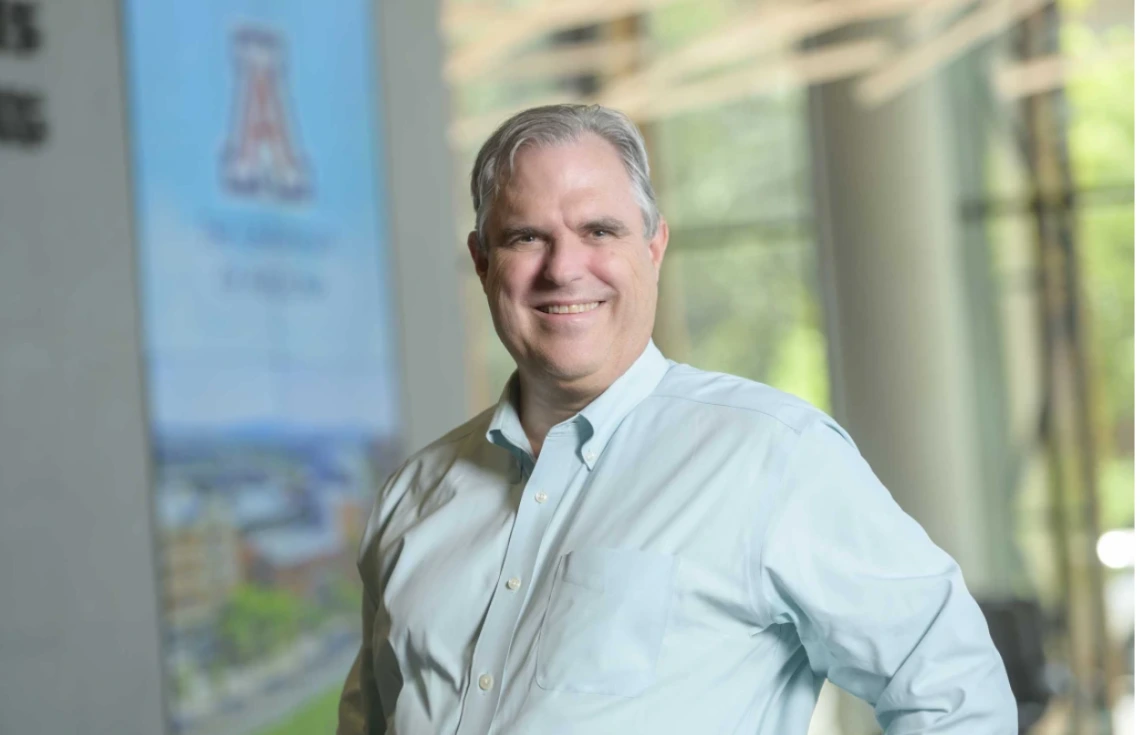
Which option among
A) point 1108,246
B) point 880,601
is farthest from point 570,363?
point 1108,246

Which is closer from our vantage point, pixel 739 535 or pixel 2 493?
pixel 739 535

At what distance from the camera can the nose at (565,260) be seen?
5.39 feet

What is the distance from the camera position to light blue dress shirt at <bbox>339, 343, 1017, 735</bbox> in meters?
1.50

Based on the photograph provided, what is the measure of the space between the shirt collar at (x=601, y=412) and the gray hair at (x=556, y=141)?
0.57 feet

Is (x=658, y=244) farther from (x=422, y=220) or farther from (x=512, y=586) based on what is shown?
(x=422, y=220)

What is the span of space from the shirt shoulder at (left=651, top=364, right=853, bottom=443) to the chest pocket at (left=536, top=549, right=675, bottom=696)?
210mm

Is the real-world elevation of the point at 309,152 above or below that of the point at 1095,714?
above

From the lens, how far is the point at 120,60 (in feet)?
12.1

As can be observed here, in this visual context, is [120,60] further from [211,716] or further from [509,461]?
[509,461]

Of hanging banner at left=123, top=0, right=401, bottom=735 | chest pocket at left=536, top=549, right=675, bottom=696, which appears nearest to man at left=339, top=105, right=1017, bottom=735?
chest pocket at left=536, top=549, right=675, bottom=696

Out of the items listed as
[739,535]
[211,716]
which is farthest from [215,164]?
[739,535]

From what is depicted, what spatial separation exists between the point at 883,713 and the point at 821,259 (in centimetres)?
814

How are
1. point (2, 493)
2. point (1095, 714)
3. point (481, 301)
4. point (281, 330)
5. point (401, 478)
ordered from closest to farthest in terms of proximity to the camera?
point (401, 478) < point (2, 493) < point (281, 330) < point (1095, 714) < point (481, 301)

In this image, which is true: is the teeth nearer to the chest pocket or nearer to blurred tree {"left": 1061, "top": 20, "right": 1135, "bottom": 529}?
the chest pocket
